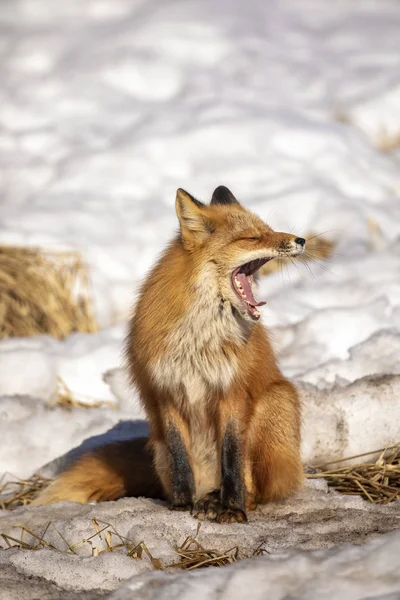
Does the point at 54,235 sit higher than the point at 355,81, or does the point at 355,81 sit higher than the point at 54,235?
the point at 355,81

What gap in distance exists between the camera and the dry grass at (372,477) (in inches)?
159

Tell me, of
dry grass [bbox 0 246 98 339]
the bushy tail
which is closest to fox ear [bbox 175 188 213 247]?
the bushy tail

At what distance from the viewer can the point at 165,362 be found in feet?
12.5

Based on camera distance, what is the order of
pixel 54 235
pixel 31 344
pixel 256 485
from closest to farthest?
pixel 256 485
pixel 31 344
pixel 54 235

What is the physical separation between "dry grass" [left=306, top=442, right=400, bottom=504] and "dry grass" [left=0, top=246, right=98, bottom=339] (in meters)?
3.48

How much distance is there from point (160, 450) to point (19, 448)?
1.39 m

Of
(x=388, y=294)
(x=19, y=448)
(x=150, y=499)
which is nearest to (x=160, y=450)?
(x=150, y=499)

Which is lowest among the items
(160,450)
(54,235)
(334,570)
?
(334,570)

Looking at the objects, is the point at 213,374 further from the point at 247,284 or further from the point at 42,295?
the point at 42,295

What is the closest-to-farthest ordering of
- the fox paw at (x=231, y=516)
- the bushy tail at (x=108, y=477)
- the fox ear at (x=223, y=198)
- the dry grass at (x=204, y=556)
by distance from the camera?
the dry grass at (x=204, y=556), the fox paw at (x=231, y=516), the bushy tail at (x=108, y=477), the fox ear at (x=223, y=198)

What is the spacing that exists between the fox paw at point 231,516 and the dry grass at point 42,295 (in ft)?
12.6

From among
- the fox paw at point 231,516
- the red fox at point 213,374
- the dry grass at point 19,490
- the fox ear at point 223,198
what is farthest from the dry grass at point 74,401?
the fox paw at point 231,516

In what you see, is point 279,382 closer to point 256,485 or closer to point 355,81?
point 256,485

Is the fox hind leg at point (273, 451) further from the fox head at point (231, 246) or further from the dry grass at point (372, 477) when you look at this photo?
the fox head at point (231, 246)
